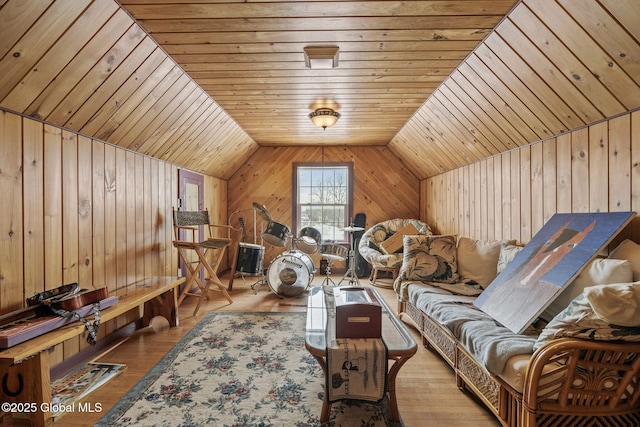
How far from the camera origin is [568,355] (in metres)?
1.35

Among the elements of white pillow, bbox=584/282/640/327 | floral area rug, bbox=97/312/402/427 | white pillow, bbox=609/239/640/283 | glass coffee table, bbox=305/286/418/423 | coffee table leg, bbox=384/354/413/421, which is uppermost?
white pillow, bbox=609/239/640/283

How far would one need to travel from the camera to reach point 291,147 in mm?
5570

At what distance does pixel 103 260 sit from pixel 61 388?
3.33 feet

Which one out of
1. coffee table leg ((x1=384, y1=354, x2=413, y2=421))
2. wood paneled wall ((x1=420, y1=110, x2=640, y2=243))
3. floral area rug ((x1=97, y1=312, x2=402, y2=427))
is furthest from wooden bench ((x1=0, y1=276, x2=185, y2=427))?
wood paneled wall ((x1=420, y1=110, x2=640, y2=243))

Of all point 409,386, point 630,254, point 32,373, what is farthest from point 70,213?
point 630,254

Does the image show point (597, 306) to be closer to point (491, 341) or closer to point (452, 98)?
point (491, 341)

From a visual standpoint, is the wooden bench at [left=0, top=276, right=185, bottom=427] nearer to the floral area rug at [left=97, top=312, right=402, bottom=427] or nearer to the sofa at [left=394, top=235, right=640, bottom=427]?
the floral area rug at [left=97, top=312, right=402, bottom=427]

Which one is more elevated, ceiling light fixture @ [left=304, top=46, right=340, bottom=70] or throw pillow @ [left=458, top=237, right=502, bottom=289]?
ceiling light fixture @ [left=304, top=46, right=340, bottom=70]

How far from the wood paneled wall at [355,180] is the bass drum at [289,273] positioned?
5.41 feet

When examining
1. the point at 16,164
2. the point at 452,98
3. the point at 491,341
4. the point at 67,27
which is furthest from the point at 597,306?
the point at 16,164

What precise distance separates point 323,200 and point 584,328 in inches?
178

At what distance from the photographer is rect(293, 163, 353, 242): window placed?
562 cm

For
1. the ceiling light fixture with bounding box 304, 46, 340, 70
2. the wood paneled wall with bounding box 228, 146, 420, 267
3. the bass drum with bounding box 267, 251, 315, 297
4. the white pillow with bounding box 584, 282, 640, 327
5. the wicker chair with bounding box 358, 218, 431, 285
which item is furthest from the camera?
the wood paneled wall with bounding box 228, 146, 420, 267

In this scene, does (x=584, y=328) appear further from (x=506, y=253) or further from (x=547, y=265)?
(x=506, y=253)
